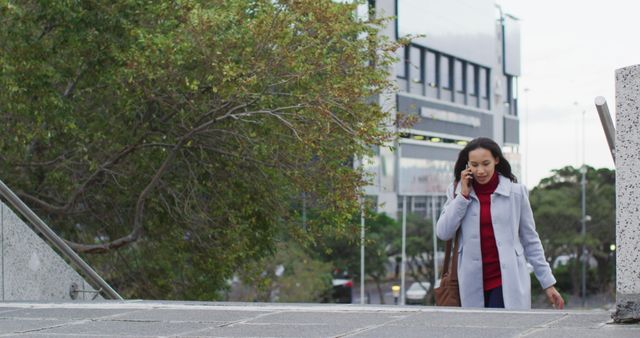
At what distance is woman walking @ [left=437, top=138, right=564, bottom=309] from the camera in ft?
21.7

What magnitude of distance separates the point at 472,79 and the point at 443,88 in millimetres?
8038

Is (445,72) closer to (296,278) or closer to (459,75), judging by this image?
(459,75)

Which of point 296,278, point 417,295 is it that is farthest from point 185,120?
point 417,295

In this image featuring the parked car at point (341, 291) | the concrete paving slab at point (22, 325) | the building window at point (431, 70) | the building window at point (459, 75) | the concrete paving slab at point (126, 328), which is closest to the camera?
the concrete paving slab at point (126, 328)

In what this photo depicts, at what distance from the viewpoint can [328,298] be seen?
6097 cm

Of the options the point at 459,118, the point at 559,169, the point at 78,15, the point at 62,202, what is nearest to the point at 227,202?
the point at 62,202

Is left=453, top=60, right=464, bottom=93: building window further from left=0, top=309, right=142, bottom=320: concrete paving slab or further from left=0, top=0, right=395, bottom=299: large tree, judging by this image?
left=0, top=309, right=142, bottom=320: concrete paving slab

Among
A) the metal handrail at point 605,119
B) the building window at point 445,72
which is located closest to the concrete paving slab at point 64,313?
the metal handrail at point 605,119

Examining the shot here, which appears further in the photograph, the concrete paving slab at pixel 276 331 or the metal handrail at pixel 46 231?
the metal handrail at pixel 46 231

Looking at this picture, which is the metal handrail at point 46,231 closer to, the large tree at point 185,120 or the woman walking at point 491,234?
the woman walking at point 491,234

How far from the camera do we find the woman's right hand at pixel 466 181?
668 centimetres

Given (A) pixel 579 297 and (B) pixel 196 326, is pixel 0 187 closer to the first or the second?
(B) pixel 196 326

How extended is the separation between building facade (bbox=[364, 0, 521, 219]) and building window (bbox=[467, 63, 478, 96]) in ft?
0.29

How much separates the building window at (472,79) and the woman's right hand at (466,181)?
312 ft
